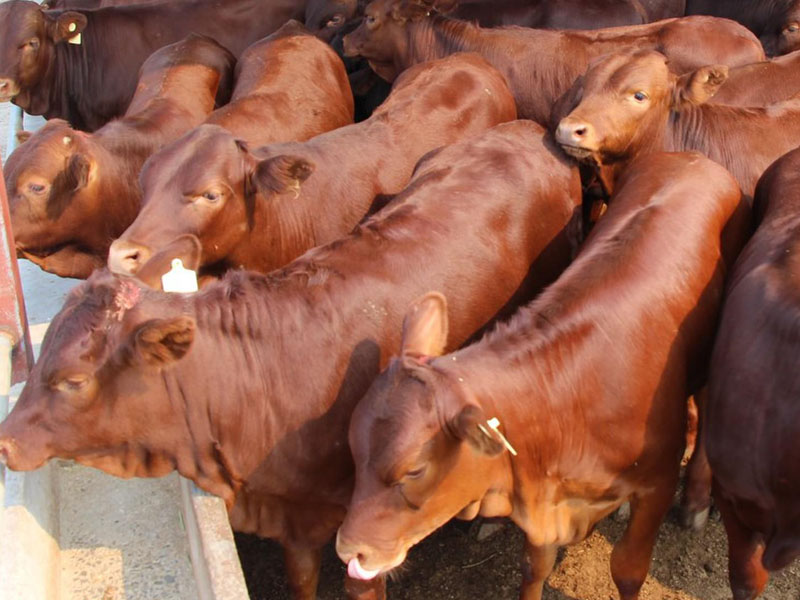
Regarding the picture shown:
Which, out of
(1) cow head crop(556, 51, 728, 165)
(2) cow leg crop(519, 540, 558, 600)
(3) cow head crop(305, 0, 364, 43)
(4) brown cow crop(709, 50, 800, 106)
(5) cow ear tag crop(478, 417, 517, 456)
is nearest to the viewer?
(5) cow ear tag crop(478, 417, 517, 456)

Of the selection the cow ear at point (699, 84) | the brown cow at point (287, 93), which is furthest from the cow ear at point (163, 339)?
the cow ear at point (699, 84)

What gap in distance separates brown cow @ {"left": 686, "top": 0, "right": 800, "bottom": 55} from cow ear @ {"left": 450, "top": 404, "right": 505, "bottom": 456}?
545cm

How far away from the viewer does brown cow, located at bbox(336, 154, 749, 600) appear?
3320 mm

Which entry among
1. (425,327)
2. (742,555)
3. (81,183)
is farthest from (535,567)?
(81,183)

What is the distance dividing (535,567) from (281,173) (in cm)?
207

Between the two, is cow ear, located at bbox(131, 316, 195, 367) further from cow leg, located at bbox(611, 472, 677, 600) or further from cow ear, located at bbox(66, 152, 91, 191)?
cow ear, located at bbox(66, 152, 91, 191)

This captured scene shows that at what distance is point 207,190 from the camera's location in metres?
4.73

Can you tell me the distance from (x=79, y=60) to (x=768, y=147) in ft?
16.3

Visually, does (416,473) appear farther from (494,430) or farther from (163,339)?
(163,339)

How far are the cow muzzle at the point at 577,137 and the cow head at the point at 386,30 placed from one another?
2418 mm

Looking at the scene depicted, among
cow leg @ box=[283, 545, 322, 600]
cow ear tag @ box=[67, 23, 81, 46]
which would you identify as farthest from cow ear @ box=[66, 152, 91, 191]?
cow leg @ box=[283, 545, 322, 600]

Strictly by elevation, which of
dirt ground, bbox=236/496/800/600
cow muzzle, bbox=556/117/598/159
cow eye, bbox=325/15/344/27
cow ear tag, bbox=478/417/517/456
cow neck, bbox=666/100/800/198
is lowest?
dirt ground, bbox=236/496/800/600

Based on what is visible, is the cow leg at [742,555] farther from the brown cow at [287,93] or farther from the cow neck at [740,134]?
the brown cow at [287,93]

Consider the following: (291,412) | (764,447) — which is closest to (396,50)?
(291,412)
